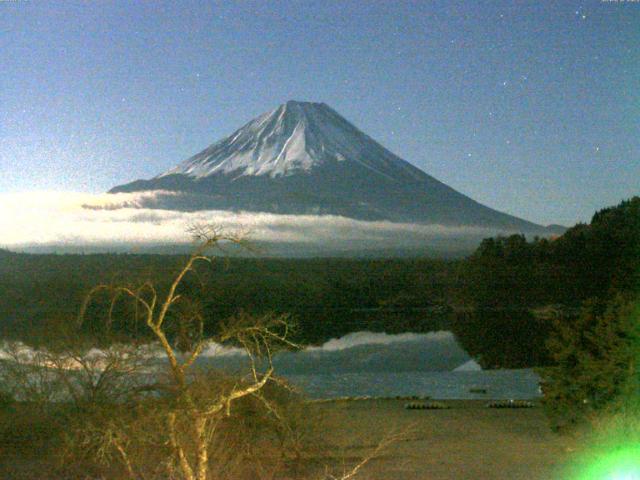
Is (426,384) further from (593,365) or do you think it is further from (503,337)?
(503,337)

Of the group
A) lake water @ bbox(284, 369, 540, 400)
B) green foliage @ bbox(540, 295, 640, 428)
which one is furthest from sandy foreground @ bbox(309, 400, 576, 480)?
lake water @ bbox(284, 369, 540, 400)

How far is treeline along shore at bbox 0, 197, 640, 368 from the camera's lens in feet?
109

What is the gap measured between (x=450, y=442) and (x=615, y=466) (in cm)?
316

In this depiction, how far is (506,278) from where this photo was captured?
126ft

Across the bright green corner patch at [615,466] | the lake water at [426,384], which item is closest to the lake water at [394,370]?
the lake water at [426,384]

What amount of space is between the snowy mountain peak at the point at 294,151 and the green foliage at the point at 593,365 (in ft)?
181

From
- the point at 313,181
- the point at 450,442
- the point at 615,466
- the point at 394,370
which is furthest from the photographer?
the point at 313,181

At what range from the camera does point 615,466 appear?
826cm

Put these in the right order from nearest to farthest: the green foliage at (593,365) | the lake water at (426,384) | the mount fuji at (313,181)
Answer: the green foliage at (593,365)
the lake water at (426,384)
the mount fuji at (313,181)

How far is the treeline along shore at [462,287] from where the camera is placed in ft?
109

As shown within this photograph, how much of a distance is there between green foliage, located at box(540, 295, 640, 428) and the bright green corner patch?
1.14 meters

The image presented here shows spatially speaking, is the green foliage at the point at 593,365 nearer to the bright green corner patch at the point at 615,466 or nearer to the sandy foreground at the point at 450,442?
the sandy foreground at the point at 450,442

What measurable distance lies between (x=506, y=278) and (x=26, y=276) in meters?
23.2

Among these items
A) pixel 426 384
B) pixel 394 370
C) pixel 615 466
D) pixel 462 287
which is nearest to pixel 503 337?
pixel 462 287
